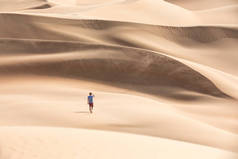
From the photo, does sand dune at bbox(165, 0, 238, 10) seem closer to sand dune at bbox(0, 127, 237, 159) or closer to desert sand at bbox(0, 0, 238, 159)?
desert sand at bbox(0, 0, 238, 159)

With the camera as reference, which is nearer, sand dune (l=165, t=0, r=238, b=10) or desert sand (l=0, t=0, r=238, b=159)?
desert sand (l=0, t=0, r=238, b=159)

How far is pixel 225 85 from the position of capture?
21594 mm

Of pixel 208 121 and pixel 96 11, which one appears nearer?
pixel 208 121

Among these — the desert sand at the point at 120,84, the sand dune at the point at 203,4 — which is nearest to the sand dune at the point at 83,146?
the desert sand at the point at 120,84

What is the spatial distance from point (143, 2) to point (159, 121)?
919 inches

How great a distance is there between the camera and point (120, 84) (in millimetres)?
21375

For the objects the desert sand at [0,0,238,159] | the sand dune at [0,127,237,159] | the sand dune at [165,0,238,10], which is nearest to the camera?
the sand dune at [0,127,237,159]

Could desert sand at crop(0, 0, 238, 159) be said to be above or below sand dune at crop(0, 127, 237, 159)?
above

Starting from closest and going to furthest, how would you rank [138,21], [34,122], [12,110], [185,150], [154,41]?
[185,150]
[34,122]
[12,110]
[154,41]
[138,21]

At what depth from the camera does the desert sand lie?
10266 millimetres

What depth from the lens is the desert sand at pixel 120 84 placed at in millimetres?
10266

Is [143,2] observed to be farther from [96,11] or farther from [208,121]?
[208,121]

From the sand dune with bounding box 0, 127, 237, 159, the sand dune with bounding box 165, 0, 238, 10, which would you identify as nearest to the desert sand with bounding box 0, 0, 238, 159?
the sand dune with bounding box 0, 127, 237, 159

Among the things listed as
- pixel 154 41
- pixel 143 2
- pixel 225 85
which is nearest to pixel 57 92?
pixel 225 85
